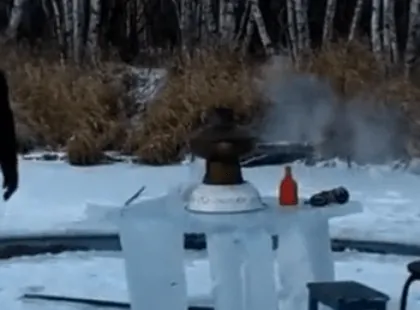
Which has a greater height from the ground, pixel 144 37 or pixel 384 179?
pixel 144 37

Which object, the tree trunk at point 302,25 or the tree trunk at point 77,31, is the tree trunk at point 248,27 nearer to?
the tree trunk at point 302,25

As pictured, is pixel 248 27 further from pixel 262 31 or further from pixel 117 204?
pixel 117 204

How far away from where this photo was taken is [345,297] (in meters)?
4.10

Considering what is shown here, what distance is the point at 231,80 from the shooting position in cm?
902

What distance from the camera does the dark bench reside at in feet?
13.3

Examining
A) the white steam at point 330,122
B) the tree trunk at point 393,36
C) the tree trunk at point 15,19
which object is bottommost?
the white steam at point 330,122

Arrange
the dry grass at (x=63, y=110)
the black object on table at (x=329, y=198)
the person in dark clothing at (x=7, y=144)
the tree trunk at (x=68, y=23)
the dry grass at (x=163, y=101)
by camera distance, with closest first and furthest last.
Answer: the person in dark clothing at (x=7, y=144), the black object on table at (x=329, y=198), the dry grass at (x=163, y=101), the dry grass at (x=63, y=110), the tree trunk at (x=68, y=23)

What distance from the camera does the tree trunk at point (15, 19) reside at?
10.7m

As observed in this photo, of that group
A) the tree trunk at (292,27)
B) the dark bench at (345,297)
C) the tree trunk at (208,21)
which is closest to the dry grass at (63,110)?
the tree trunk at (208,21)

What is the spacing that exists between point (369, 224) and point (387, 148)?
1728mm

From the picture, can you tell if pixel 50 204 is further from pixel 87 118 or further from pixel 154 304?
pixel 154 304

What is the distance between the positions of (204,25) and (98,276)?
5.07 metres

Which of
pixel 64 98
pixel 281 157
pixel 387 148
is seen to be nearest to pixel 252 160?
pixel 281 157

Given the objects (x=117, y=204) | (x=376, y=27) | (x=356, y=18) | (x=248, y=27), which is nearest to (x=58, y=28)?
(x=248, y=27)
